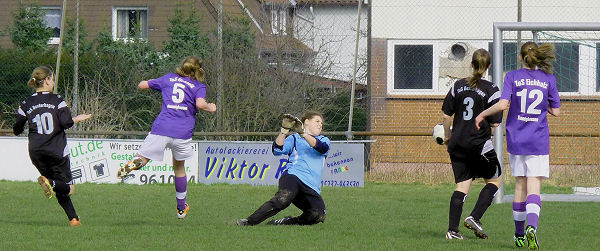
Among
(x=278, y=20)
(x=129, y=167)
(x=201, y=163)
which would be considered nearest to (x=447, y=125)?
(x=129, y=167)

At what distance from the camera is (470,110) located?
7977 mm

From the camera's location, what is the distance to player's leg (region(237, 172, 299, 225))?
893 cm

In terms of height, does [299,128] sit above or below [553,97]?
below

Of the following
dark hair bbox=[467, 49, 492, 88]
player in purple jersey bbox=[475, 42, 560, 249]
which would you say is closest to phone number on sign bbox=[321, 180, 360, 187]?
dark hair bbox=[467, 49, 492, 88]

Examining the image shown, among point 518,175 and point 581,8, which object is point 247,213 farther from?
point 581,8

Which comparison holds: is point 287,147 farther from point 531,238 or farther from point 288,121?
point 531,238

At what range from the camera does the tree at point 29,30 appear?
22.0 meters

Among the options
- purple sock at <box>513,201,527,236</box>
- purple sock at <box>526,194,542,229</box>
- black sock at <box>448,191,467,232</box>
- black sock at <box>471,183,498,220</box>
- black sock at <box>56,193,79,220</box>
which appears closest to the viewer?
purple sock at <box>526,194,542,229</box>

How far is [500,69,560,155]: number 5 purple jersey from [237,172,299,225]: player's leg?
2261 mm

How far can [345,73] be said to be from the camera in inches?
701

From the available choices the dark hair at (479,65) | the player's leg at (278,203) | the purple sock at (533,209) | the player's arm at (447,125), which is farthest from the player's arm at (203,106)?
the purple sock at (533,209)

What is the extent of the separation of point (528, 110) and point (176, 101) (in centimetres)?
352

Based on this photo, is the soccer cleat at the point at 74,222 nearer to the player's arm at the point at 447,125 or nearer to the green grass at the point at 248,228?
the green grass at the point at 248,228

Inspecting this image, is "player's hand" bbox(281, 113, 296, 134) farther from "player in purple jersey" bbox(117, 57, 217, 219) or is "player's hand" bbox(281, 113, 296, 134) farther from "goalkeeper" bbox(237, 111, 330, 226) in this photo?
"player in purple jersey" bbox(117, 57, 217, 219)
